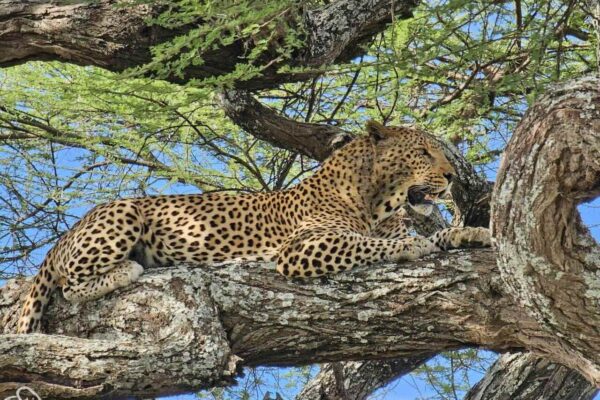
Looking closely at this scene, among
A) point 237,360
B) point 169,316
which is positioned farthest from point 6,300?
point 237,360

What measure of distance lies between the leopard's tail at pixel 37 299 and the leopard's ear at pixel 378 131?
2802 millimetres

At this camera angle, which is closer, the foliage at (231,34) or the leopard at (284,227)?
the foliage at (231,34)

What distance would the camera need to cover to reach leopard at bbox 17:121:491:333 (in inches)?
311

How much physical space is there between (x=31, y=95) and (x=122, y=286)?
3853mm

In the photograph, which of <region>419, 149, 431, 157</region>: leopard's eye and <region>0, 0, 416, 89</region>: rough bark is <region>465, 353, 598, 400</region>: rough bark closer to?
<region>419, 149, 431, 157</region>: leopard's eye

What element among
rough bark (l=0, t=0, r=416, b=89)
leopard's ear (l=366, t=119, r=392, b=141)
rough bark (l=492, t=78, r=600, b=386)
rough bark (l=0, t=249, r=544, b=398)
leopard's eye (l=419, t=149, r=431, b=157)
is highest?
rough bark (l=0, t=0, r=416, b=89)

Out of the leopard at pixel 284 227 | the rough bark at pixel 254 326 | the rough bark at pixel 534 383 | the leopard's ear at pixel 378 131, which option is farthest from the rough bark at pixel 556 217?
the leopard's ear at pixel 378 131

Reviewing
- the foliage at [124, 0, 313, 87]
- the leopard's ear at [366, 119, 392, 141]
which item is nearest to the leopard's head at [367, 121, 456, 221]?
the leopard's ear at [366, 119, 392, 141]

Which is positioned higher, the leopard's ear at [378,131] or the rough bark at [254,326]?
the leopard's ear at [378,131]

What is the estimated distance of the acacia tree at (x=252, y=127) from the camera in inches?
279

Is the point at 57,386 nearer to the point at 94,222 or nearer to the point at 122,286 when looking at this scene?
the point at 122,286

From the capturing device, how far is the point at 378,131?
30.2 feet

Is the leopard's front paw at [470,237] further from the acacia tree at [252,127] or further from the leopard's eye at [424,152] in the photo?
the leopard's eye at [424,152]

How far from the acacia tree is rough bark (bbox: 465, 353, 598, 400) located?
4.0 inches
